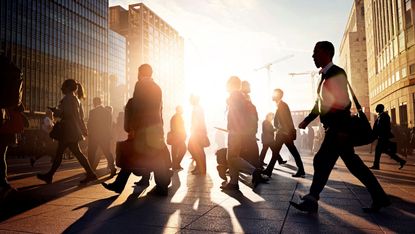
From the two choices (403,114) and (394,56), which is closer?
(403,114)

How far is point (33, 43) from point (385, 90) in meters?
66.2

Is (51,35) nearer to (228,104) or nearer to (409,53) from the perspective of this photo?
(409,53)

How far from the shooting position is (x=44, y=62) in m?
76.3

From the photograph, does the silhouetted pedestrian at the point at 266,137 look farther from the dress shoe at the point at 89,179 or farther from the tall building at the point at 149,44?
the tall building at the point at 149,44

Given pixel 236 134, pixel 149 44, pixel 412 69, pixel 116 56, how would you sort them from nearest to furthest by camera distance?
pixel 236 134, pixel 412 69, pixel 116 56, pixel 149 44

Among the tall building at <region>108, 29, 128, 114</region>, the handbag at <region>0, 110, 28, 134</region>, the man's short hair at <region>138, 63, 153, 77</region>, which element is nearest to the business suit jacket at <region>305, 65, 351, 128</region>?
the man's short hair at <region>138, 63, 153, 77</region>

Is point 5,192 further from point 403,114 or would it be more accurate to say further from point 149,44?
point 149,44

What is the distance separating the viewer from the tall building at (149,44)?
505 ft

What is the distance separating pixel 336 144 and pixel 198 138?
4832 mm

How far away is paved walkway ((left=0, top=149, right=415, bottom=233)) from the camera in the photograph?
3225mm

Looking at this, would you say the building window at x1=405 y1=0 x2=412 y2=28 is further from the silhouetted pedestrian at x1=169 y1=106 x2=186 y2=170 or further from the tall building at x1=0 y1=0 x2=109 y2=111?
the tall building at x1=0 y1=0 x2=109 y2=111

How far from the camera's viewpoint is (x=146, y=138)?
499 cm

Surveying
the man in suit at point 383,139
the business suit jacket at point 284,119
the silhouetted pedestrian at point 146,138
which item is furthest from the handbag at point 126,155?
the man in suit at point 383,139

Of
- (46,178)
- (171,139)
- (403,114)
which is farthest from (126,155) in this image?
(403,114)
